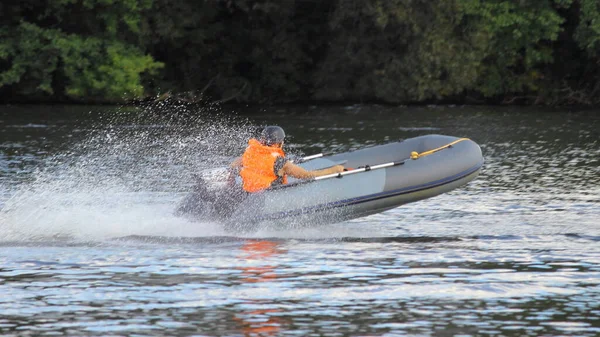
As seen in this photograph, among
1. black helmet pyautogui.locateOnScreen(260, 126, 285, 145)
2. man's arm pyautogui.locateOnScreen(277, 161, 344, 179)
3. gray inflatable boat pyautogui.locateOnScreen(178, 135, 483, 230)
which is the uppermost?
black helmet pyautogui.locateOnScreen(260, 126, 285, 145)

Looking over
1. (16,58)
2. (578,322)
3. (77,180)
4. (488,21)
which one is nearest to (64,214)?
(77,180)

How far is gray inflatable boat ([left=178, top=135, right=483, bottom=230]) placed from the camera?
41.0 ft

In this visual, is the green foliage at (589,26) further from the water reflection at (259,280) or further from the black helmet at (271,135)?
the water reflection at (259,280)

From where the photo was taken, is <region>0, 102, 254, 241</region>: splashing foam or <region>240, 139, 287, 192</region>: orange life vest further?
<region>0, 102, 254, 241</region>: splashing foam

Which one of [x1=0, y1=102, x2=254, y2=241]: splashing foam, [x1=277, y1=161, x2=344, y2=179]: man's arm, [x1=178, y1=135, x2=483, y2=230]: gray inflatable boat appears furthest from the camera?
[x1=0, y1=102, x2=254, y2=241]: splashing foam

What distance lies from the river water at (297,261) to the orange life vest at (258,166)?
0.51m

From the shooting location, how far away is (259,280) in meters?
10.3

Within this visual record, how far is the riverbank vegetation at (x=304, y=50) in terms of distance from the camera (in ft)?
112

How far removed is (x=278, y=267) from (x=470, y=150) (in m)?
3.56

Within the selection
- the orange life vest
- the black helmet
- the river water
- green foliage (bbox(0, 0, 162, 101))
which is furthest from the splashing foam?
green foliage (bbox(0, 0, 162, 101))

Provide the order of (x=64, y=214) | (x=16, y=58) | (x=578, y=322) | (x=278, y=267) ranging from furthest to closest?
(x=16, y=58)
(x=64, y=214)
(x=278, y=267)
(x=578, y=322)

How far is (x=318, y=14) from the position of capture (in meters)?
38.5

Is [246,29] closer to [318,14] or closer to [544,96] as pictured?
[318,14]

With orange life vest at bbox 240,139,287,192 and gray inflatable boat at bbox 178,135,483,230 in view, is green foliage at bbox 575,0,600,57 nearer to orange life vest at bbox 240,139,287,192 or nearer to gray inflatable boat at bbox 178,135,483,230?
gray inflatable boat at bbox 178,135,483,230
